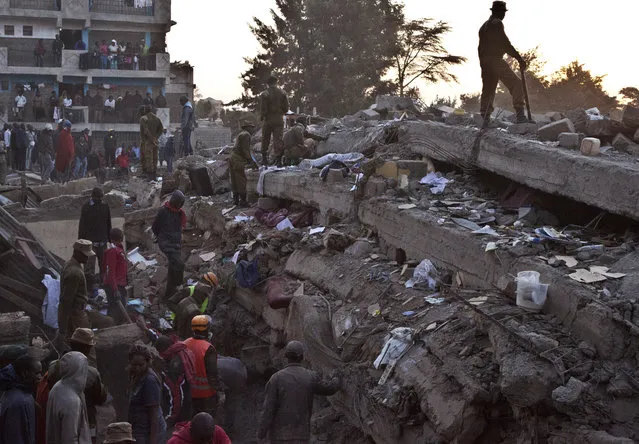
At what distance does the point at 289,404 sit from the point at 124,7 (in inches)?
1136

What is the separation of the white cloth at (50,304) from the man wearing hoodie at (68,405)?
337cm

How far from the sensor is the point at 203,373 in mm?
6238

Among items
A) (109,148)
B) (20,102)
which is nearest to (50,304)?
(109,148)

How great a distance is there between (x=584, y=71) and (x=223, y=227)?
19.2 metres

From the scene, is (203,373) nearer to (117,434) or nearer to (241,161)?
(117,434)

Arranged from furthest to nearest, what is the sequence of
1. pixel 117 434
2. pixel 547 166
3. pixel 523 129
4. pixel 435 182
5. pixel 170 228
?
pixel 170 228
pixel 435 182
pixel 523 129
pixel 547 166
pixel 117 434

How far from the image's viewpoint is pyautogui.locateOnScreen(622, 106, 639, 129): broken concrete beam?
8.83 meters

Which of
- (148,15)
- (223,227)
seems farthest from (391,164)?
(148,15)

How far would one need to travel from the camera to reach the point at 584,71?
27.6 m

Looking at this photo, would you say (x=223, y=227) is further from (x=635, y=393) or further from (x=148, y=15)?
(x=148, y=15)

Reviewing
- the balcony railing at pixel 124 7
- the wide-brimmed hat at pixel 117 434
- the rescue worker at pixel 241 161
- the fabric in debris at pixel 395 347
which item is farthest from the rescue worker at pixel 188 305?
the balcony railing at pixel 124 7

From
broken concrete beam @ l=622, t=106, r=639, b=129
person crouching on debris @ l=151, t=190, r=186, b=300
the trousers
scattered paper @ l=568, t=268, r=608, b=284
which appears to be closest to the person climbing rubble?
scattered paper @ l=568, t=268, r=608, b=284

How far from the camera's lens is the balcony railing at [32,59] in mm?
30516

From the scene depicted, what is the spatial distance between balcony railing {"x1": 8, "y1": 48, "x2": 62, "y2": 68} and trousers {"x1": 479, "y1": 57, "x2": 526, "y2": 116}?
78.6ft
